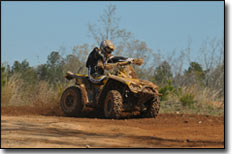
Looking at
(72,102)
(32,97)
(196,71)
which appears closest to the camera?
(72,102)

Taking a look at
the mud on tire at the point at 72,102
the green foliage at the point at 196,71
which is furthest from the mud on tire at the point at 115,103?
the green foliage at the point at 196,71

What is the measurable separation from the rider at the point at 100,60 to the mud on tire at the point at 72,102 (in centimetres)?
65

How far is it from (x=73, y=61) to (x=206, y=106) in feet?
27.4

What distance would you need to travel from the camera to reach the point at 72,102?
1195 cm

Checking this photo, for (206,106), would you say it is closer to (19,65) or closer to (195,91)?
(195,91)

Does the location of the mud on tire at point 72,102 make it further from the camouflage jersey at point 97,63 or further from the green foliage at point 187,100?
the green foliage at point 187,100

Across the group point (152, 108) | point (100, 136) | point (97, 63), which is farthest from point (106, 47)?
point (100, 136)

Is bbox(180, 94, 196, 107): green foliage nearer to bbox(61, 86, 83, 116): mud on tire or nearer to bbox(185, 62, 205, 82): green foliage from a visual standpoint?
bbox(185, 62, 205, 82): green foliage

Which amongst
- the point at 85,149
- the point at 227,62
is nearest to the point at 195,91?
the point at 227,62

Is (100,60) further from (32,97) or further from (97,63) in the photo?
(32,97)

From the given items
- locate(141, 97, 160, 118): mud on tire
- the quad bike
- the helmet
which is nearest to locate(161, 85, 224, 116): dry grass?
locate(141, 97, 160, 118): mud on tire

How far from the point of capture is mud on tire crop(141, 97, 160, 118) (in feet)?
36.9

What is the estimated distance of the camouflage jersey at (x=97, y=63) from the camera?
11.3 m

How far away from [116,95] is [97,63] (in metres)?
1.33
